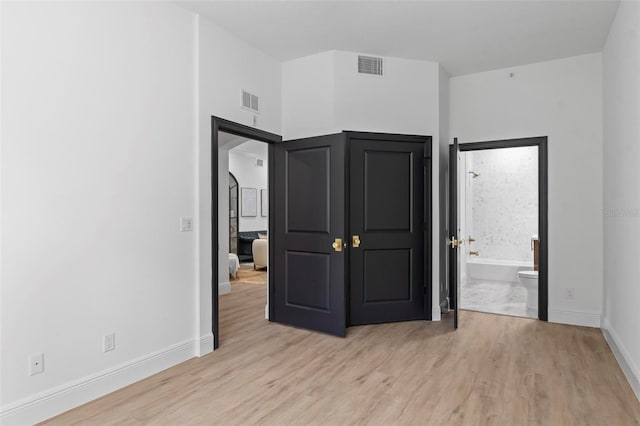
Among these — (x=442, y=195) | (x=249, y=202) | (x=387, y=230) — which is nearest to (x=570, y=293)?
(x=442, y=195)

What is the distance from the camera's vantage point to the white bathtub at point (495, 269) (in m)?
6.90

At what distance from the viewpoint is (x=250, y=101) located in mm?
4055

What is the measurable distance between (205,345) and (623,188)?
370 cm

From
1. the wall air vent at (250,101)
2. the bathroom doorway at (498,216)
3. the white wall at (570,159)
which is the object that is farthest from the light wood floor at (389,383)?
the bathroom doorway at (498,216)

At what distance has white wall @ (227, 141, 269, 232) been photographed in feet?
33.6

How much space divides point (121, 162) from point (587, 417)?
3424 millimetres

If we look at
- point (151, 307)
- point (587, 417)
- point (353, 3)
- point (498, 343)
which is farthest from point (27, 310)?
point (498, 343)

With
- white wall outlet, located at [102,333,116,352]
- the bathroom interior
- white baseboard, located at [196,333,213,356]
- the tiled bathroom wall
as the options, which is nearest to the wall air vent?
white baseboard, located at [196,333,213,356]

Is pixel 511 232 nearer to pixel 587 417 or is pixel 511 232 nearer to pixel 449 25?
pixel 449 25

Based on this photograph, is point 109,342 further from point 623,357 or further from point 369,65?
point 623,357

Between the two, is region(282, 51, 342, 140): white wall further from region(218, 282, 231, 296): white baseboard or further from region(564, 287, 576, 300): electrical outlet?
region(564, 287, 576, 300): electrical outlet

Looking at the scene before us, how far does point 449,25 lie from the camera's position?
3.66 metres

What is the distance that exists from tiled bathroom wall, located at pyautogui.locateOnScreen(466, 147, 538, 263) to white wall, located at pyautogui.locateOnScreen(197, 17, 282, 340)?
4.72 metres

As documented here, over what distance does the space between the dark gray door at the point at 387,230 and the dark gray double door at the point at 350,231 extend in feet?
0.03
